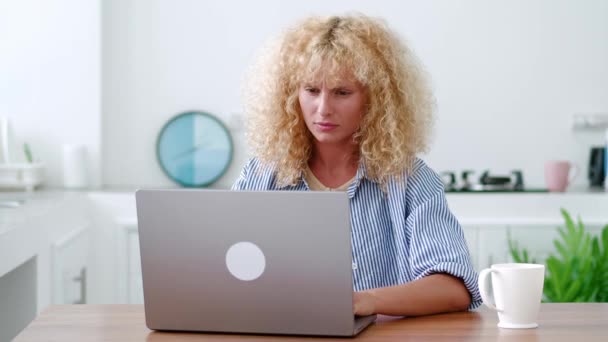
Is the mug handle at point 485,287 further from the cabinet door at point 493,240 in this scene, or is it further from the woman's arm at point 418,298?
the cabinet door at point 493,240

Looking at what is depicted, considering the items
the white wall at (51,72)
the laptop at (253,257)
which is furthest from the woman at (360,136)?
the white wall at (51,72)

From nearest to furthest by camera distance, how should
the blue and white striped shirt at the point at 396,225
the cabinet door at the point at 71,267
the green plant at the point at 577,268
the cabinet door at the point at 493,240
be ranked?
the blue and white striped shirt at the point at 396,225
the cabinet door at the point at 71,267
the green plant at the point at 577,268
the cabinet door at the point at 493,240

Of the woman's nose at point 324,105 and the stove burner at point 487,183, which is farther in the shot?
the stove burner at point 487,183

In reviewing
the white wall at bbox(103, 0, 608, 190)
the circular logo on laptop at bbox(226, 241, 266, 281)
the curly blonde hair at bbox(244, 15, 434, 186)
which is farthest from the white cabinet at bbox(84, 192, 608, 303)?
the circular logo on laptop at bbox(226, 241, 266, 281)

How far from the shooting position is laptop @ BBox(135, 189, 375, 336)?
1.57m

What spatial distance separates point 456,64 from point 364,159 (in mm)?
2108

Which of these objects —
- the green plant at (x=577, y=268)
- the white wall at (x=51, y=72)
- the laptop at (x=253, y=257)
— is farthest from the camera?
the white wall at (x=51, y=72)

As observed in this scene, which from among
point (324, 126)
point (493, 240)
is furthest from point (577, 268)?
point (324, 126)

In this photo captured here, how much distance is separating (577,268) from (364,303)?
218 centimetres

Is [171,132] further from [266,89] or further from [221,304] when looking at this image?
[221,304]

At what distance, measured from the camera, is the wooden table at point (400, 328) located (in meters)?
1.64

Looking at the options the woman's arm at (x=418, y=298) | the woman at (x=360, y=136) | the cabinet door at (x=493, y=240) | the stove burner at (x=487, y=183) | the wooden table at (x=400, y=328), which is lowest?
the cabinet door at (x=493, y=240)

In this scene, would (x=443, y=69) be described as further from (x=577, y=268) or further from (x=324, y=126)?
(x=324, y=126)

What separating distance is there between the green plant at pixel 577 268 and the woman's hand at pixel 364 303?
6.68 feet
